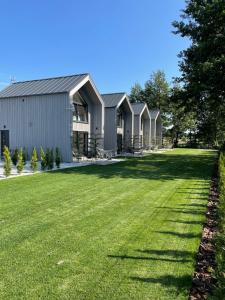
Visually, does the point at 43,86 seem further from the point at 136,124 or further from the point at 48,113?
the point at 136,124

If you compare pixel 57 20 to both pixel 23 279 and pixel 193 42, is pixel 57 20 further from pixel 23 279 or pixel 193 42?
pixel 23 279

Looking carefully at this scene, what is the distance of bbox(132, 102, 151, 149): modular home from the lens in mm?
33375

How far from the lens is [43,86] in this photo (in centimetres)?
2000

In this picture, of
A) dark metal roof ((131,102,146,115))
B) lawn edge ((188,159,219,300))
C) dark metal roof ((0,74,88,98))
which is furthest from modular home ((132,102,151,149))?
lawn edge ((188,159,219,300))

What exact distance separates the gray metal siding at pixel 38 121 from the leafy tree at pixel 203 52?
7.86 metres

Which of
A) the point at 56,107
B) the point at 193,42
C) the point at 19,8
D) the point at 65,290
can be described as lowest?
the point at 65,290

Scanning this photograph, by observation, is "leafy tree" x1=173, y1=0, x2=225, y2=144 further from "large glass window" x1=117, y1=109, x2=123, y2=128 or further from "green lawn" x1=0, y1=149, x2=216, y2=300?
"green lawn" x1=0, y1=149, x2=216, y2=300

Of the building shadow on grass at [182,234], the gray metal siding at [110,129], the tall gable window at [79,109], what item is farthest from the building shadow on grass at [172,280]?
the gray metal siding at [110,129]

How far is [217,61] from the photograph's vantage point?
17.3 metres

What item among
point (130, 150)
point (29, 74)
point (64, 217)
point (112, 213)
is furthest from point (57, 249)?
point (29, 74)

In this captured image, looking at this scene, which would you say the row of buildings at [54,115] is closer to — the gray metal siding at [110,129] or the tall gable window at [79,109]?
the tall gable window at [79,109]

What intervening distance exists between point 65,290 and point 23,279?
1.87 feet

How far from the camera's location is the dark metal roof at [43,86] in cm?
1880

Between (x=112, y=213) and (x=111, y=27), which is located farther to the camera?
(x=111, y=27)
